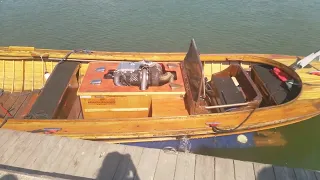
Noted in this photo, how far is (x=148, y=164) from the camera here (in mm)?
4297

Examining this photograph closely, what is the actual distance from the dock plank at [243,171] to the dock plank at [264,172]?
68 millimetres

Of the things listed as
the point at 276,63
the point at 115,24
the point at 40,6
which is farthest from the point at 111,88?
the point at 40,6

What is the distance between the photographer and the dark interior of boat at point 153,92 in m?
6.29

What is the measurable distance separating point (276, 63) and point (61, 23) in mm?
10488

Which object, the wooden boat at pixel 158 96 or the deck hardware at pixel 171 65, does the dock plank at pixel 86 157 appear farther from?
the deck hardware at pixel 171 65

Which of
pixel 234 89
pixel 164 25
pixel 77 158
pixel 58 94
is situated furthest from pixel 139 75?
pixel 164 25

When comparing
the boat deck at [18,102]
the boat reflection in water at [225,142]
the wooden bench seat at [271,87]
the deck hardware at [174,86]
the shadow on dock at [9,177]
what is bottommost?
the boat reflection in water at [225,142]

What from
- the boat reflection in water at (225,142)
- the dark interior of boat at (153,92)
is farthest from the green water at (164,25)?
the boat reflection in water at (225,142)

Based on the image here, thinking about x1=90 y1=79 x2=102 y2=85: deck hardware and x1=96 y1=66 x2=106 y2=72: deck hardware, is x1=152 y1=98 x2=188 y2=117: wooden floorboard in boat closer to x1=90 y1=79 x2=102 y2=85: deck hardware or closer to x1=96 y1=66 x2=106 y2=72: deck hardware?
x1=90 y1=79 x2=102 y2=85: deck hardware

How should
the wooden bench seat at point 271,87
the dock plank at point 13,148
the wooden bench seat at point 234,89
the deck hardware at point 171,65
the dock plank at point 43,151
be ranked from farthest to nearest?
1. the deck hardware at point 171,65
2. the wooden bench seat at point 271,87
3. the wooden bench seat at point 234,89
4. the dock plank at point 13,148
5. the dock plank at point 43,151

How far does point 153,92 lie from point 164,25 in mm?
8198

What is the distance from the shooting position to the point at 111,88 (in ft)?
21.4

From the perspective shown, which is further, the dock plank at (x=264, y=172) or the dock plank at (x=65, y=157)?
the dock plank at (x=65, y=157)

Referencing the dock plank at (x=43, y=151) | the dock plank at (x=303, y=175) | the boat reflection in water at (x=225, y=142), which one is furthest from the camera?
the boat reflection in water at (x=225, y=142)
